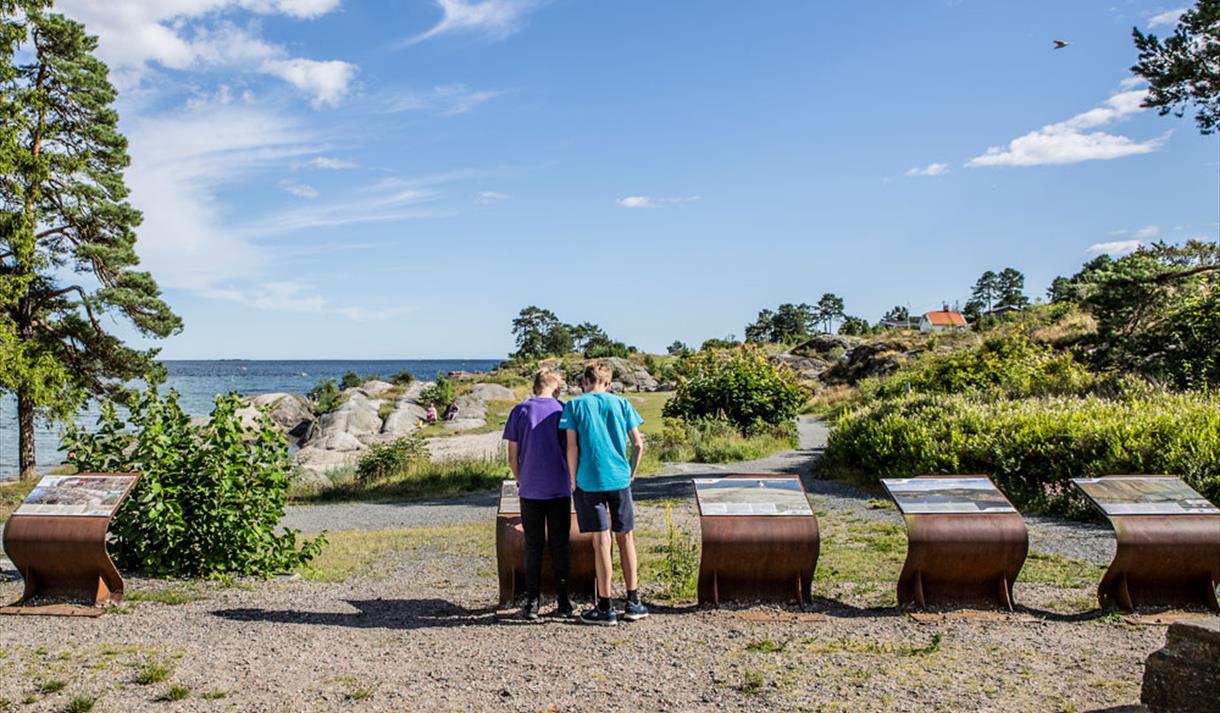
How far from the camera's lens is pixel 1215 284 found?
15.5 metres

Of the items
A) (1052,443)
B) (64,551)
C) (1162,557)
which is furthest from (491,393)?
(1162,557)

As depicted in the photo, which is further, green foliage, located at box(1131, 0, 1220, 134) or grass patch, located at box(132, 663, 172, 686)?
green foliage, located at box(1131, 0, 1220, 134)

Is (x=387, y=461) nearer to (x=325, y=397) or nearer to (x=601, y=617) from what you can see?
(x=601, y=617)

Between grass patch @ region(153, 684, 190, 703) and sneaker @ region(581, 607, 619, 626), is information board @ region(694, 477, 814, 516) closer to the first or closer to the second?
sneaker @ region(581, 607, 619, 626)

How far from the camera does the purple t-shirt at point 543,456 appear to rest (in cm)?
567

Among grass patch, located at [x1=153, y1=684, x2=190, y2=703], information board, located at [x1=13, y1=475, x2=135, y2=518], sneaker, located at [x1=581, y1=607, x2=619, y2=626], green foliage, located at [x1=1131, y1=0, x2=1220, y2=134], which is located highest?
green foliage, located at [x1=1131, y1=0, x2=1220, y2=134]

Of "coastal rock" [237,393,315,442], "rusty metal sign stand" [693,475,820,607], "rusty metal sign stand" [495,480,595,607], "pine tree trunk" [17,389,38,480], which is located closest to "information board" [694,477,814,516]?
"rusty metal sign stand" [693,475,820,607]

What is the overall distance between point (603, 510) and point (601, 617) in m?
0.69

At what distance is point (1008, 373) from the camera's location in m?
18.2

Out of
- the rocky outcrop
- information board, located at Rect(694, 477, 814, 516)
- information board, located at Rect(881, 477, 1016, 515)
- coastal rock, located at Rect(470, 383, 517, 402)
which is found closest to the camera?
the rocky outcrop

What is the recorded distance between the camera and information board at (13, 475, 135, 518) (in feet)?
20.6

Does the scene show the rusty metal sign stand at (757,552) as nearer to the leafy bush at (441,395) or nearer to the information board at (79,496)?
the information board at (79,496)

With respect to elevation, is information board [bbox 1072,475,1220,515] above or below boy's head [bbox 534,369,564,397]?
below

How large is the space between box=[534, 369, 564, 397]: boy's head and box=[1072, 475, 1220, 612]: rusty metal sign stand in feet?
12.2
